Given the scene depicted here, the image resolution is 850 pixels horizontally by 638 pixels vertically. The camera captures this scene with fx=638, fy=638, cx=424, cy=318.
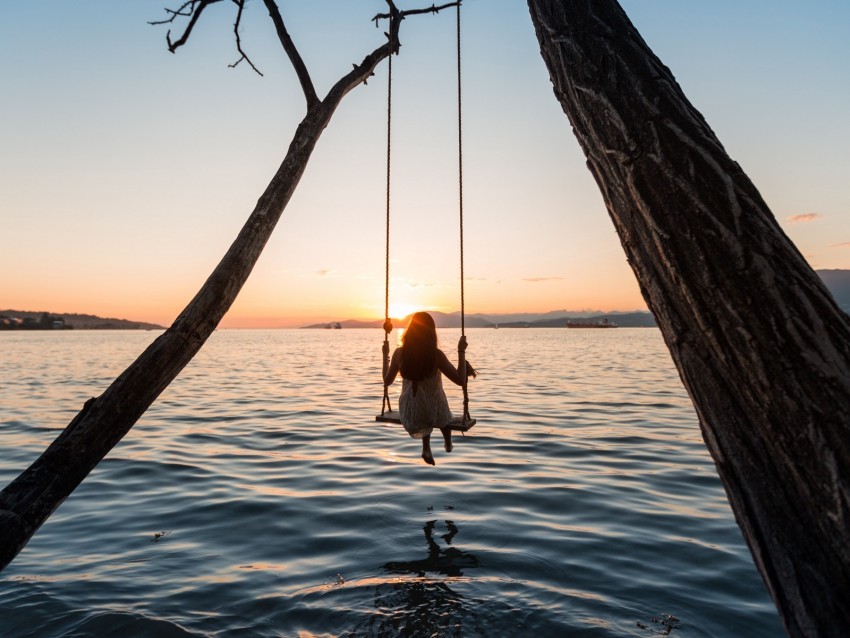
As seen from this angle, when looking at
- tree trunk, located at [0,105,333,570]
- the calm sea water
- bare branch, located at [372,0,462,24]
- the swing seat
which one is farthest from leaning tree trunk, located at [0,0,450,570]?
the swing seat

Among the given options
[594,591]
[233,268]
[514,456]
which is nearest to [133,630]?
[233,268]

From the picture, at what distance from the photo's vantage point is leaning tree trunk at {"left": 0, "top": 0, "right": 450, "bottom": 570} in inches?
95.4

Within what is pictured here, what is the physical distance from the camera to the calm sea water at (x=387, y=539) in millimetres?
4980

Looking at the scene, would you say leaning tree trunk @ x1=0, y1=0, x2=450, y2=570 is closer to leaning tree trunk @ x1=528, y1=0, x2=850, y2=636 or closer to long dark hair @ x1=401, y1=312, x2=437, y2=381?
leaning tree trunk @ x1=528, y1=0, x2=850, y2=636

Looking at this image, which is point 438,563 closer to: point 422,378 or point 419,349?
point 422,378

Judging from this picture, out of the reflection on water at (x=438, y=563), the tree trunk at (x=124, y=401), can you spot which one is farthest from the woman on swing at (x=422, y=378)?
the tree trunk at (x=124, y=401)

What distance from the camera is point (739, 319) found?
56.2 inches

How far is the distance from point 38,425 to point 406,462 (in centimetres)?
853

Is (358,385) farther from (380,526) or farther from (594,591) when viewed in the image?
(594,591)

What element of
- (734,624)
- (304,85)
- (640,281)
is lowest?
(734,624)

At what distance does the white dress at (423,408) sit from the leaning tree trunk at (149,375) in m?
3.83

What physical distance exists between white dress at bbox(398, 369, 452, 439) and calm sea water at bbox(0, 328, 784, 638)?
1098mm

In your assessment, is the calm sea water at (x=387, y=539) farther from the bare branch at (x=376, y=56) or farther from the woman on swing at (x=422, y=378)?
the bare branch at (x=376, y=56)

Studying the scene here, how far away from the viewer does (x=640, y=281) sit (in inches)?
66.4
